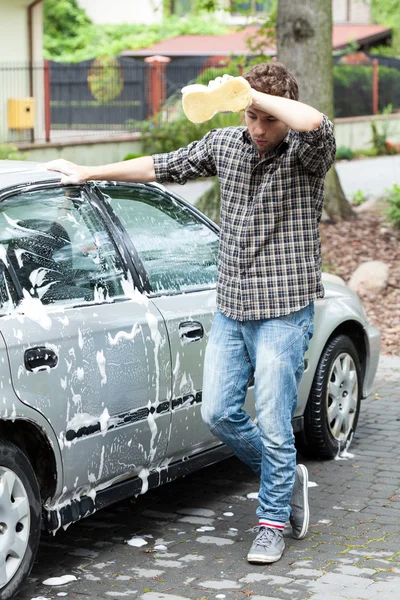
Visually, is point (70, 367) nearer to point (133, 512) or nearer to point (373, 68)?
point (133, 512)

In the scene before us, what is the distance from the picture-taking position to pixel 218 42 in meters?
40.8

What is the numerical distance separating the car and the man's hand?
0.04 m

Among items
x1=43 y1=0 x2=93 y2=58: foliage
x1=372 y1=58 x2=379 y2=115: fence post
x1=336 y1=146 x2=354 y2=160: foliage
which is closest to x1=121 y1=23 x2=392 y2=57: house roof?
x1=43 y1=0 x2=93 y2=58: foliage

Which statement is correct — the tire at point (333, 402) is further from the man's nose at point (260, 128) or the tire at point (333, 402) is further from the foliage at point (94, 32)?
the foliage at point (94, 32)

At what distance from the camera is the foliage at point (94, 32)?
4125 centimetres

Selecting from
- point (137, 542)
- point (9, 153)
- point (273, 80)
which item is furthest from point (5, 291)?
point (9, 153)

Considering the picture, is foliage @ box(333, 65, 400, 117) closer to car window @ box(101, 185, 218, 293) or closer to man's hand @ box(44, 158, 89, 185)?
car window @ box(101, 185, 218, 293)

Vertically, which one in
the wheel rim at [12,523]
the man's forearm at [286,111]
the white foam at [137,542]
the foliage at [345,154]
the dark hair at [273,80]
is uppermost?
the dark hair at [273,80]

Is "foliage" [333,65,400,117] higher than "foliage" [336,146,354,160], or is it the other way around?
"foliage" [333,65,400,117]

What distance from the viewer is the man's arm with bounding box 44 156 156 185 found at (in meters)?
4.42

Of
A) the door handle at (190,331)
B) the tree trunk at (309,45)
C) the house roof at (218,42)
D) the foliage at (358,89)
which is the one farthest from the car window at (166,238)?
the house roof at (218,42)

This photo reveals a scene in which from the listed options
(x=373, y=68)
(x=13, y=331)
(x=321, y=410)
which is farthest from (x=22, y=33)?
(x=13, y=331)

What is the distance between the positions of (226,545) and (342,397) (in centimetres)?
146

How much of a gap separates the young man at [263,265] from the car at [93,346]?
8.4 inches
